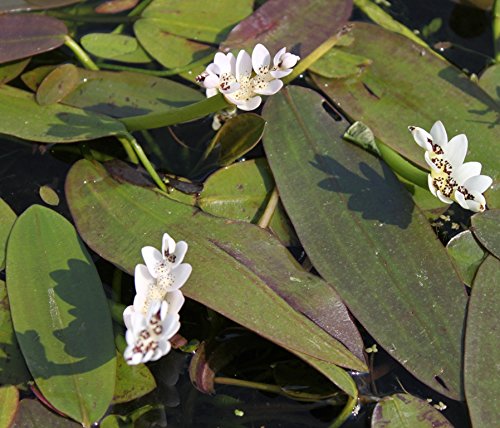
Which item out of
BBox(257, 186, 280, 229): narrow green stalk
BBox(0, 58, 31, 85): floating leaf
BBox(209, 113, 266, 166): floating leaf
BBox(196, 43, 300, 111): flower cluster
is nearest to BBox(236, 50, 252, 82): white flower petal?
BBox(196, 43, 300, 111): flower cluster

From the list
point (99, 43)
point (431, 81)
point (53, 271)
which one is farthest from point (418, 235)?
point (99, 43)

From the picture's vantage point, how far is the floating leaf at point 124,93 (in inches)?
93.2

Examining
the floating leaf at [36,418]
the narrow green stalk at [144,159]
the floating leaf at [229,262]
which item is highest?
the narrow green stalk at [144,159]

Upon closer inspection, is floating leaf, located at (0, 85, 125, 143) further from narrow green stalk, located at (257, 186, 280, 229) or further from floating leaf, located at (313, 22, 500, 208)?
floating leaf, located at (313, 22, 500, 208)

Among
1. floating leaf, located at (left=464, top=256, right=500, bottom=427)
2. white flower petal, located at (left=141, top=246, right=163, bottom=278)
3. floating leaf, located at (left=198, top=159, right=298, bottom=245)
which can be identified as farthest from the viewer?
floating leaf, located at (left=198, top=159, right=298, bottom=245)

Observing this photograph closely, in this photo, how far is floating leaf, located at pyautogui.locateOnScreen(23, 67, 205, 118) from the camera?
2.37 m

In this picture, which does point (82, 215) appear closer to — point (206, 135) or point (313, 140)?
point (206, 135)

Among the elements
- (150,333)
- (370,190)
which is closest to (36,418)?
(150,333)

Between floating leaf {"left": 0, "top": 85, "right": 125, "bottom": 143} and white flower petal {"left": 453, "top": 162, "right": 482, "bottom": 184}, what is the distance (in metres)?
0.90

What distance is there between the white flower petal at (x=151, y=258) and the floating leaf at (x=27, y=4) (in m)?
1.23

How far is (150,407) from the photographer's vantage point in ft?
6.44

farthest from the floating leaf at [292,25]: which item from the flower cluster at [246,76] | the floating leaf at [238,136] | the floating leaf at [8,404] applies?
the floating leaf at [8,404]

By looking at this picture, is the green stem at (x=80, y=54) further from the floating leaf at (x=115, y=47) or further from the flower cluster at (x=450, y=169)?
the flower cluster at (x=450, y=169)

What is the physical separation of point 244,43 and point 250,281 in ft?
2.94
